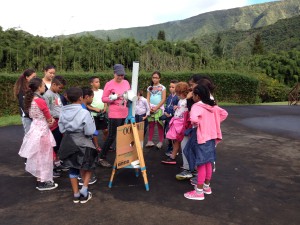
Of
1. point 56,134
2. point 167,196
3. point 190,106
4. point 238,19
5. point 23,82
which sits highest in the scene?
point 238,19

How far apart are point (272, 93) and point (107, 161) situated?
25.5 metres

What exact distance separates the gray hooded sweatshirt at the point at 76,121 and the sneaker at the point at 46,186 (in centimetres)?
103

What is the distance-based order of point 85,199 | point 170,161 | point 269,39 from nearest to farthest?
point 85,199 < point 170,161 < point 269,39

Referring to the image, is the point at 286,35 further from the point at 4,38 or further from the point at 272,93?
the point at 4,38

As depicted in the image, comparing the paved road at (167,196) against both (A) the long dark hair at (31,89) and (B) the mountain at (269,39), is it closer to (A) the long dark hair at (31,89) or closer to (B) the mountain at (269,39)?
(A) the long dark hair at (31,89)

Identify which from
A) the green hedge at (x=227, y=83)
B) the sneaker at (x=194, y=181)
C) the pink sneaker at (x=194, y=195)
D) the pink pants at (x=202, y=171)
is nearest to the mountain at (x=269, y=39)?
the green hedge at (x=227, y=83)

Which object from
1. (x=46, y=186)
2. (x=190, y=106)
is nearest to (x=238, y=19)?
(x=190, y=106)

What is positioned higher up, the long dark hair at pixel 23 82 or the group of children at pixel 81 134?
the long dark hair at pixel 23 82

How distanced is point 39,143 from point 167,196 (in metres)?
1.97

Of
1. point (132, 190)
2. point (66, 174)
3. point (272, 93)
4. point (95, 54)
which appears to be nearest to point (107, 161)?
point (66, 174)

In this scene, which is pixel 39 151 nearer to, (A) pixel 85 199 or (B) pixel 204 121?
(A) pixel 85 199

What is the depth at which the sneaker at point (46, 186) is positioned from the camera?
4.41m

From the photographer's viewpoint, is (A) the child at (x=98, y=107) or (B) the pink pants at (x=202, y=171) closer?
(B) the pink pants at (x=202, y=171)

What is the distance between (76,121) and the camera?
3898 mm
